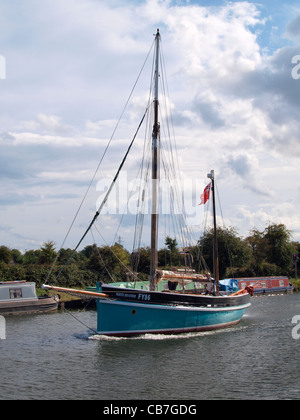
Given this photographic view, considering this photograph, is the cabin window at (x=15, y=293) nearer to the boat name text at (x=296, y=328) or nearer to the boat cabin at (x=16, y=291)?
the boat cabin at (x=16, y=291)

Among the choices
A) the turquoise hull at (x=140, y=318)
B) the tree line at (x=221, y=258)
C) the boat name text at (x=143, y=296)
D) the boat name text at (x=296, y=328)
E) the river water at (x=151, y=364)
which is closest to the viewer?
the river water at (x=151, y=364)

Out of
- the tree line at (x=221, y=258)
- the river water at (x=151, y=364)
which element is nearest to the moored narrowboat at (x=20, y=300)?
the river water at (x=151, y=364)

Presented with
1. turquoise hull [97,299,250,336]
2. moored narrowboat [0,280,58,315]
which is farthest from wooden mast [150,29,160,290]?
moored narrowboat [0,280,58,315]

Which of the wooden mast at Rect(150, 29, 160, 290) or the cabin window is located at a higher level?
the wooden mast at Rect(150, 29, 160, 290)

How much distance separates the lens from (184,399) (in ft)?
55.5

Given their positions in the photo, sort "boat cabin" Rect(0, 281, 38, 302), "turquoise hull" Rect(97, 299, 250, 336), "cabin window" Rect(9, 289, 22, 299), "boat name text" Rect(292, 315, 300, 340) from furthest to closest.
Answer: "cabin window" Rect(9, 289, 22, 299) < "boat cabin" Rect(0, 281, 38, 302) < "boat name text" Rect(292, 315, 300, 340) < "turquoise hull" Rect(97, 299, 250, 336)

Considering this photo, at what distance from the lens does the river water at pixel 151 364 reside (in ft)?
58.6

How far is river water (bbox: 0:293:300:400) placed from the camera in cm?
1788

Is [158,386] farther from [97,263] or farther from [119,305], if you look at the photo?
[97,263]

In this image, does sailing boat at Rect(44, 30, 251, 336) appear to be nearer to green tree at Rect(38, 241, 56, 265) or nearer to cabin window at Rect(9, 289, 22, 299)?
cabin window at Rect(9, 289, 22, 299)

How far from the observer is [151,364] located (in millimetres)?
22438

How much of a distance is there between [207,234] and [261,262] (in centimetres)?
1139

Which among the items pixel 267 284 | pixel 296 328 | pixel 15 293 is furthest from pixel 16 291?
pixel 267 284

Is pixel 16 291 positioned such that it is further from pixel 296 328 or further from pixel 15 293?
pixel 296 328
